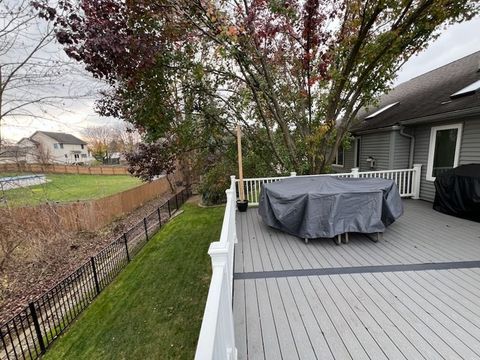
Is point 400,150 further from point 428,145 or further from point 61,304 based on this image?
point 61,304

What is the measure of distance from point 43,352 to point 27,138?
3.71m

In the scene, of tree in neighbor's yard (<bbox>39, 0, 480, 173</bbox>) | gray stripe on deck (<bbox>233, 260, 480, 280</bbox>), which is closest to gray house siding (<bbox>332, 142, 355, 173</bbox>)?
tree in neighbor's yard (<bbox>39, 0, 480, 173</bbox>)

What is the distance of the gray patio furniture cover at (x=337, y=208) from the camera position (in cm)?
386

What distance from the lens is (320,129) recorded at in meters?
6.48

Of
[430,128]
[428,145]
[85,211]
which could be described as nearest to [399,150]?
[428,145]

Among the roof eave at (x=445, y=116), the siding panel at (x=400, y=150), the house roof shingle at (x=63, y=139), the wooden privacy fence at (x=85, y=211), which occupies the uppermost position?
the house roof shingle at (x=63, y=139)

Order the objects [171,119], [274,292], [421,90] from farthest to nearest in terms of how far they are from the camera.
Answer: [421,90] → [171,119] → [274,292]

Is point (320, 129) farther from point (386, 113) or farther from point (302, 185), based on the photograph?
point (386, 113)

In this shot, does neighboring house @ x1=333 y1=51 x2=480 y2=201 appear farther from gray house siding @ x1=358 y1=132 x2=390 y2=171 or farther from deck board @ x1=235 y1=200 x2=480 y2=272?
deck board @ x1=235 y1=200 x2=480 y2=272

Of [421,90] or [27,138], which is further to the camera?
[421,90]

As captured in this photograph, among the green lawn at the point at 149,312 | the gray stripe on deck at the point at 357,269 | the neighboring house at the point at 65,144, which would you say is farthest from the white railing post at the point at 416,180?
the neighboring house at the point at 65,144

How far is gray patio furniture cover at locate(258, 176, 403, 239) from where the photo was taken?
3859mm

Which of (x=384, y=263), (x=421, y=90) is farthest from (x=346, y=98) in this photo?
(x=384, y=263)

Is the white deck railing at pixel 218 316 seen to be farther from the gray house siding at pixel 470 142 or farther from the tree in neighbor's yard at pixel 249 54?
the gray house siding at pixel 470 142
